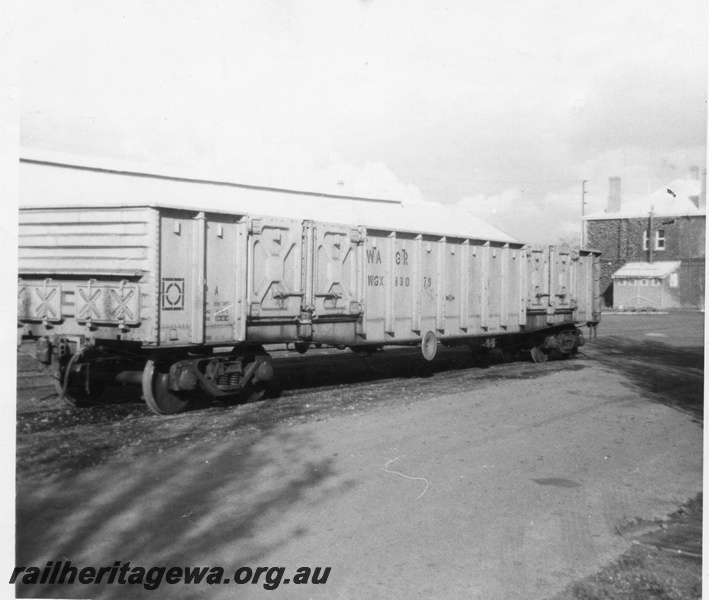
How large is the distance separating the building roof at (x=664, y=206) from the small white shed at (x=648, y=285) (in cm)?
367

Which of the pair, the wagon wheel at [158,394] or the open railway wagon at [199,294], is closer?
the open railway wagon at [199,294]

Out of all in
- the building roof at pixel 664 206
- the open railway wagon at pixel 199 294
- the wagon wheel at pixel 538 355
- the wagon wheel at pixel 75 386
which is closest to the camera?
the open railway wagon at pixel 199 294

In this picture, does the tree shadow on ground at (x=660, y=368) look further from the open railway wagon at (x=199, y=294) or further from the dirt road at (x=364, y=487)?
the open railway wagon at (x=199, y=294)

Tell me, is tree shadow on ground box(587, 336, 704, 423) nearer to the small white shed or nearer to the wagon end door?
the wagon end door

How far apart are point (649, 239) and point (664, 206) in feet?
10.6

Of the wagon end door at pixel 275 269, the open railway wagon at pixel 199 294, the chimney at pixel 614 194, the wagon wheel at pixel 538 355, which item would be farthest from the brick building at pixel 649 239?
the wagon end door at pixel 275 269

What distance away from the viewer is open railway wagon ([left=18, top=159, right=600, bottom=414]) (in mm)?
9188

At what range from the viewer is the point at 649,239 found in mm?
45219

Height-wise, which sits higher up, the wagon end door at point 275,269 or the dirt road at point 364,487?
the wagon end door at point 275,269

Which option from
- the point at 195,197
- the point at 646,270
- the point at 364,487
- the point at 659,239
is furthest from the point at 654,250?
the point at 364,487

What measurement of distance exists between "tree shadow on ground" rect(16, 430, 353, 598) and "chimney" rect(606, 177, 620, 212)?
156 ft

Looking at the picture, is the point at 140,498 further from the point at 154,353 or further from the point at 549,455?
the point at 549,455

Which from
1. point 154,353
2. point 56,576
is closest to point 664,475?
point 56,576

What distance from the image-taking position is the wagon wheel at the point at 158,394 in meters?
9.51
